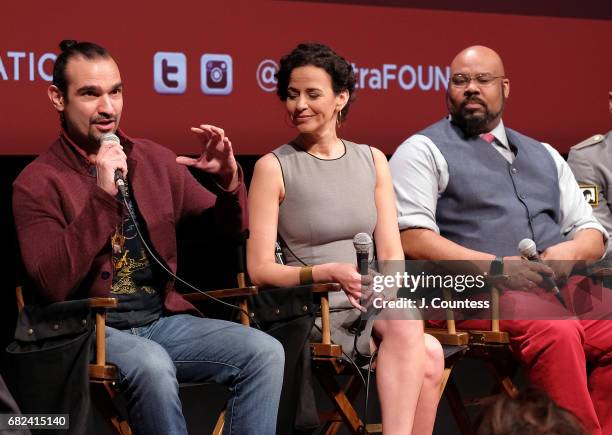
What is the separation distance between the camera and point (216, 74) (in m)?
4.59

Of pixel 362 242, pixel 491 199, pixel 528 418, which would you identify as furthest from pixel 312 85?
pixel 528 418

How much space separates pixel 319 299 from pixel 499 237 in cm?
89

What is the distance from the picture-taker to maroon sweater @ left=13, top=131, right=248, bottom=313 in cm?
294

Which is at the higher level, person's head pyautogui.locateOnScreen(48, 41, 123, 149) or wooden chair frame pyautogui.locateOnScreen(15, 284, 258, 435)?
person's head pyautogui.locateOnScreen(48, 41, 123, 149)

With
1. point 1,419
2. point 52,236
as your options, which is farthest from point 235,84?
point 1,419

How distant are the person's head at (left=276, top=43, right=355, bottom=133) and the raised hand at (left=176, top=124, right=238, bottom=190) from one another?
1.60 feet

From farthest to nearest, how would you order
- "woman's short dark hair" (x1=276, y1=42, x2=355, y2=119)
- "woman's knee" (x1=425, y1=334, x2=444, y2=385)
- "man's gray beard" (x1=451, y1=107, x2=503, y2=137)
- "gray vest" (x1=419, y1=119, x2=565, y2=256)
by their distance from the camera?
"man's gray beard" (x1=451, y1=107, x2=503, y2=137), "gray vest" (x1=419, y1=119, x2=565, y2=256), "woman's short dark hair" (x1=276, y1=42, x2=355, y2=119), "woman's knee" (x1=425, y1=334, x2=444, y2=385)

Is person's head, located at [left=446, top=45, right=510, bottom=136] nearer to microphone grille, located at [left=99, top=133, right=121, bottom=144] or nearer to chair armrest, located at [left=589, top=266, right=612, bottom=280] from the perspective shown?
chair armrest, located at [left=589, top=266, right=612, bottom=280]

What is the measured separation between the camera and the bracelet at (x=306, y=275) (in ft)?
11.2

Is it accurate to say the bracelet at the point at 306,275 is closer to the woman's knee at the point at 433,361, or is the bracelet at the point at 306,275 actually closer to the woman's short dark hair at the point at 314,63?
the woman's knee at the point at 433,361

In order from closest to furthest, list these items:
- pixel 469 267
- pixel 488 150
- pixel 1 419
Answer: pixel 1 419 < pixel 469 267 < pixel 488 150

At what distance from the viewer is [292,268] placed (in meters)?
3.45

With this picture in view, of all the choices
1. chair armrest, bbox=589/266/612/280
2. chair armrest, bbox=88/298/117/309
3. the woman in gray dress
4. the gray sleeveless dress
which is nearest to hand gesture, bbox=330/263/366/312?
the woman in gray dress

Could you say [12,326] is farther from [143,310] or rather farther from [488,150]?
[488,150]
